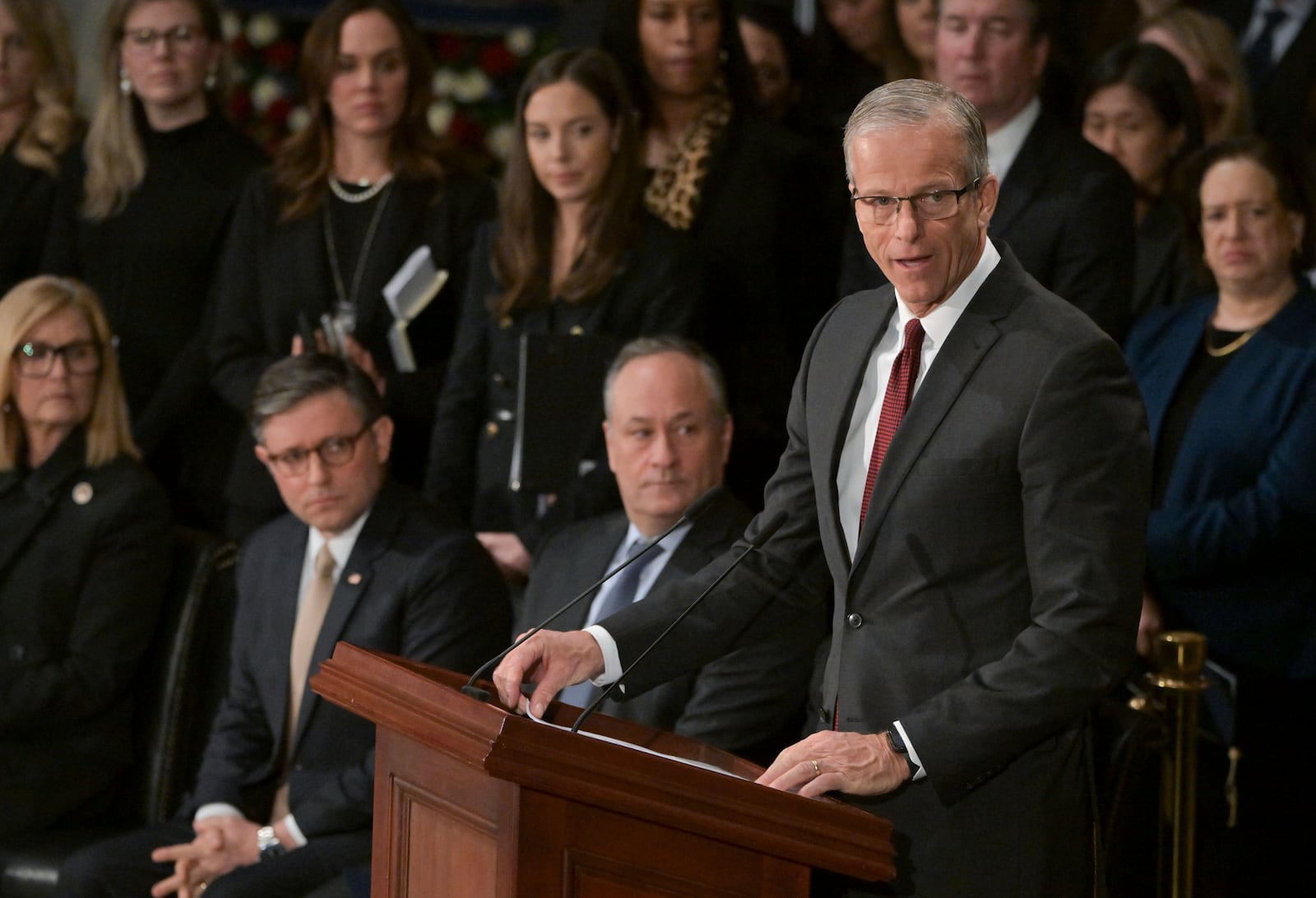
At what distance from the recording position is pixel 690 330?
166 inches

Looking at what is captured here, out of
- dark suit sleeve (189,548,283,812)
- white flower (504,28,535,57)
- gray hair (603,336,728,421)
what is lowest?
dark suit sleeve (189,548,283,812)

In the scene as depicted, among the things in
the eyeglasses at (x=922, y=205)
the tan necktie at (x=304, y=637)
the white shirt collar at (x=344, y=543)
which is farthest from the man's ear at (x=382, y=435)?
the eyeglasses at (x=922, y=205)

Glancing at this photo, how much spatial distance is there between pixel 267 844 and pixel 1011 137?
2254mm

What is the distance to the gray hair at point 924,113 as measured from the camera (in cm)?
220

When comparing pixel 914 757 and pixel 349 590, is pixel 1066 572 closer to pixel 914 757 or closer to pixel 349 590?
pixel 914 757

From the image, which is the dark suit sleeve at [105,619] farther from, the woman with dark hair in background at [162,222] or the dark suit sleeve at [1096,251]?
the dark suit sleeve at [1096,251]

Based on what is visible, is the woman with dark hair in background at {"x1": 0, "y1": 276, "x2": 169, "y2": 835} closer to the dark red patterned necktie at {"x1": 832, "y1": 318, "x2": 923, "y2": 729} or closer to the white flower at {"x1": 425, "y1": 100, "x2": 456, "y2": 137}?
the white flower at {"x1": 425, "y1": 100, "x2": 456, "y2": 137}

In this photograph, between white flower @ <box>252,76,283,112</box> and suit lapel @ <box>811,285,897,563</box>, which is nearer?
suit lapel @ <box>811,285,897,563</box>

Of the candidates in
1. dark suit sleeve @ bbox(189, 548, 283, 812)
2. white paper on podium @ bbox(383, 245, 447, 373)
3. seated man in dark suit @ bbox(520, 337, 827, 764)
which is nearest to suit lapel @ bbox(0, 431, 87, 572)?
dark suit sleeve @ bbox(189, 548, 283, 812)

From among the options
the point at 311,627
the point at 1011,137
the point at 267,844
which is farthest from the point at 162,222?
the point at 1011,137

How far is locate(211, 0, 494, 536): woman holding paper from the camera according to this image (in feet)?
15.1

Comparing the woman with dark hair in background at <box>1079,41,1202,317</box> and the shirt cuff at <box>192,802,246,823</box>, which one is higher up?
the woman with dark hair in background at <box>1079,41,1202,317</box>

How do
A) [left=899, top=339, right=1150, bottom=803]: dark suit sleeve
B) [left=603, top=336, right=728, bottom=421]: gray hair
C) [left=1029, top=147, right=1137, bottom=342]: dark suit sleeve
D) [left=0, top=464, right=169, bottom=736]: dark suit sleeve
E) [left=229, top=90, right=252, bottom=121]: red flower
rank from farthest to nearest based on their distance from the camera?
[left=229, top=90, right=252, bottom=121]: red flower
[left=0, top=464, right=169, bottom=736]: dark suit sleeve
[left=1029, top=147, right=1137, bottom=342]: dark suit sleeve
[left=603, top=336, right=728, bottom=421]: gray hair
[left=899, top=339, right=1150, bottom=803]: dark suit sleeve

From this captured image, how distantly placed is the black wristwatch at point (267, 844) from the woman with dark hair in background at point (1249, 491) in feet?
6.14
